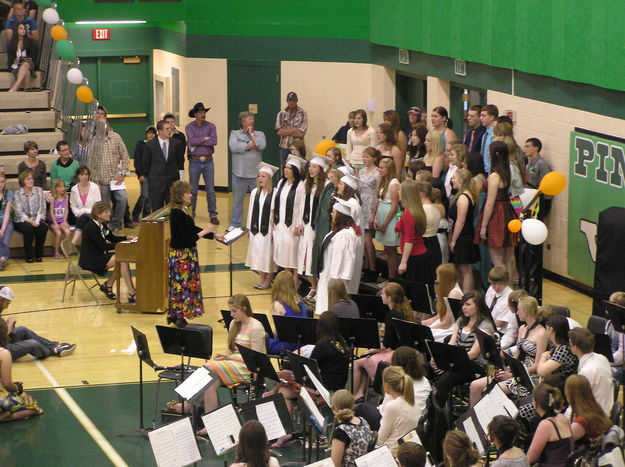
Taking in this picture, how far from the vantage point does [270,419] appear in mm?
8961

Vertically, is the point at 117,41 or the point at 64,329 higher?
the point at 117,41

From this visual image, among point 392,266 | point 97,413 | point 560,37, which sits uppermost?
point 560,37

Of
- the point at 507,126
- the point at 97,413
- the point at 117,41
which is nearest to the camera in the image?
the point at 97,413

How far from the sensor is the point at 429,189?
13555 millimetres

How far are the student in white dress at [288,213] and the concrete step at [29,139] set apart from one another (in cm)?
586

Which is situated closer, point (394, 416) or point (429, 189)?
point (394, 416)

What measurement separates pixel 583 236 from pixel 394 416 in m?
6.57

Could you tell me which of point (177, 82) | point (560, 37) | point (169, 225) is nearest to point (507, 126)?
point (560, 37)

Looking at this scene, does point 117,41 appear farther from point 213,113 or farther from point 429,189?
point 429,189

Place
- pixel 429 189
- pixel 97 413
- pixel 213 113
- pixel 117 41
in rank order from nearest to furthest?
pixel 97 413
pixel 429 189
pixel 213 113
pixel 117 41

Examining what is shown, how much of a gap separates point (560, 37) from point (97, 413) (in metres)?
7.60

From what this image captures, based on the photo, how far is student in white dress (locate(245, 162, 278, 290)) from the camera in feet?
49.2

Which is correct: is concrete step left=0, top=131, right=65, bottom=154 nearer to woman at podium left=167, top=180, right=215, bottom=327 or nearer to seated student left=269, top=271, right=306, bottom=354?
woman at podium left=167, top=180, right=215, bottom=327

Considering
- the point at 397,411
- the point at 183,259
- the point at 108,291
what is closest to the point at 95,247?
the point at 108,291
